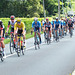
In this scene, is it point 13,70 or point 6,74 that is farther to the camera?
point 13,70

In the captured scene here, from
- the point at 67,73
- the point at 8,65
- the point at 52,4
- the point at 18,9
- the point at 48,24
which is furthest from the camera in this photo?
the point at 52,4

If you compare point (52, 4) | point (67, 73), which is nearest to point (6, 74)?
point (67, 73)

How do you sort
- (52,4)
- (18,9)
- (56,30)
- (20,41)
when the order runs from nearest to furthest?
(20,41) < (56,30) < (18,9) < (52,4)

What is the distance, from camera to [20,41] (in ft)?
49.6

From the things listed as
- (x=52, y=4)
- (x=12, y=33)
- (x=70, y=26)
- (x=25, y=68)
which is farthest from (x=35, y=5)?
(x=25, y=68)

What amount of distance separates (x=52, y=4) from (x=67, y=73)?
303 ft

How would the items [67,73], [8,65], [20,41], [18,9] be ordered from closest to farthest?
[67,73]
[8,65]
[20,41]
[18,9]

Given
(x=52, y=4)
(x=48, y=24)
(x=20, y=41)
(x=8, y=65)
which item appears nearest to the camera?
(x=8, y=65)

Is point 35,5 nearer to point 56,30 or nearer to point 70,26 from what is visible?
point 70,26

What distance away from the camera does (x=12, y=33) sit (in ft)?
51.3

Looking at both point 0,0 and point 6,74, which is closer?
point 6,74

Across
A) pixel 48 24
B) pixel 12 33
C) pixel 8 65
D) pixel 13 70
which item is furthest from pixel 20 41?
pixel 48 24

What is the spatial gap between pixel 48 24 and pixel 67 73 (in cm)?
1281

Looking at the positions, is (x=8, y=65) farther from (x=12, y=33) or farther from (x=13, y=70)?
(x=12, y=33)
